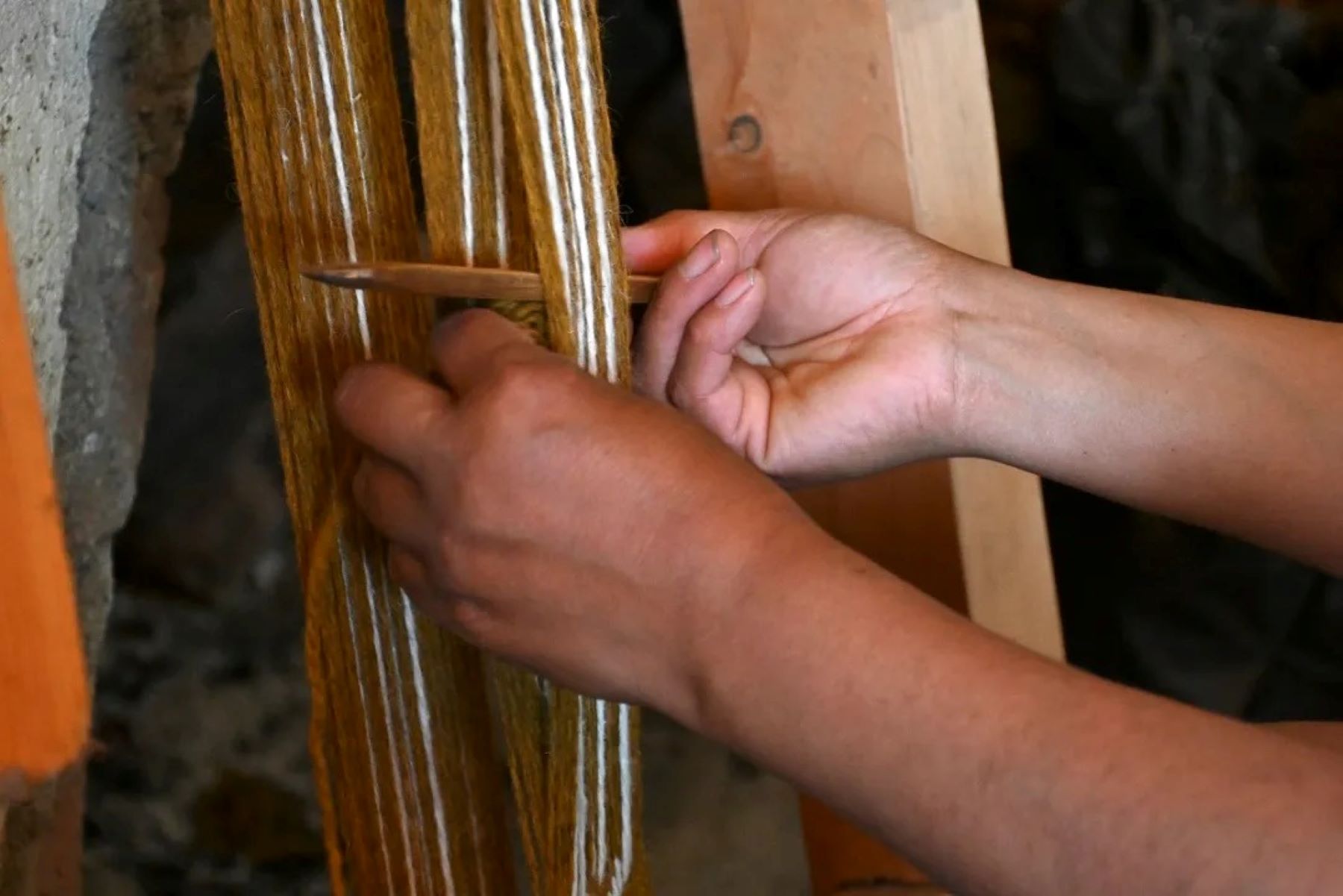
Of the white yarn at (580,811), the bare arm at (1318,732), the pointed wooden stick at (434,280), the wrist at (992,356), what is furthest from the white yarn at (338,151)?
the bare arm at (1318,732)

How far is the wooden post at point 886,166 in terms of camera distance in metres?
0.85

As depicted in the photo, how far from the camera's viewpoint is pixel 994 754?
18.4 inches

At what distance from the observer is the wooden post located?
0.85 meters

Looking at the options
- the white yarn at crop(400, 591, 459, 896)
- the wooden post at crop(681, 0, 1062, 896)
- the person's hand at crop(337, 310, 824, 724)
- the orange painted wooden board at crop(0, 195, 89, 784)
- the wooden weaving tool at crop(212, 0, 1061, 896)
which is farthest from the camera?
the wooden post at crop(681, 0, 1062, 896)

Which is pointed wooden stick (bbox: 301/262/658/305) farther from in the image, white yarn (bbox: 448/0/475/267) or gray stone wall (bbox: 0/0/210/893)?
gray stone wall (bbox: 0/0/210/893)

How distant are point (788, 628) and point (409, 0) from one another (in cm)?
39

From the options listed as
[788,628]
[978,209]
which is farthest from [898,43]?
[788,628]

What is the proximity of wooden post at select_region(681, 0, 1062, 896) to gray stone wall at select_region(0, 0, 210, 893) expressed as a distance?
14.9 inches

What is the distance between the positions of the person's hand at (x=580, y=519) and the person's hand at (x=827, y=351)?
0.17m

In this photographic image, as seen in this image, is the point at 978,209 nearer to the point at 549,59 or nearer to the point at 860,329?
the point at 860,329

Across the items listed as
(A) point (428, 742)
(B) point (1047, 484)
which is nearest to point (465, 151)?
(A) point (428, 742)

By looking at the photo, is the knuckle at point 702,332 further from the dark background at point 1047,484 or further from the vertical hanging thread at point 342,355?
the dark background at point 1047,484

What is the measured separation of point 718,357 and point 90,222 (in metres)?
0.44

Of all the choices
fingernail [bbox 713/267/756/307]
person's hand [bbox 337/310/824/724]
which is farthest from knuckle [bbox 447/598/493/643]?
fingernail [bbox 713/267/756/307]
